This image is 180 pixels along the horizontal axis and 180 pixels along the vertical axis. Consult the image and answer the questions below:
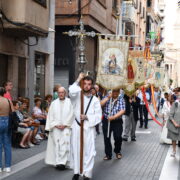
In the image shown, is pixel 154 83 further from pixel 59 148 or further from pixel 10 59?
pixel 59 148

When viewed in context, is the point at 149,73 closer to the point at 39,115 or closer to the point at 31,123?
the point at 39,115

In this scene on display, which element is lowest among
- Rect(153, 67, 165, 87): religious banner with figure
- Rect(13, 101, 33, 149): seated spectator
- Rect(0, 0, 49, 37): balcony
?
Rect(13, 101, 33, 149): seated spectator

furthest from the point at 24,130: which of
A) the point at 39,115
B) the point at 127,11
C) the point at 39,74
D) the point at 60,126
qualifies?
the point at 127,11

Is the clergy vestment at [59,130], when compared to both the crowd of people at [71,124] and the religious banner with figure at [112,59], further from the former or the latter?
the religious banner with figure at [112,59]

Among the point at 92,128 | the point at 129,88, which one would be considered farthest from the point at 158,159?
the point at 129,88

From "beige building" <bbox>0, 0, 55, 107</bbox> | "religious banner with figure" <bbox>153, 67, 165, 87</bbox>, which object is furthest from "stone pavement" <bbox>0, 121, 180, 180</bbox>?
"religious banner with figure" <bbox>153, 67, 165, 87</bbox>

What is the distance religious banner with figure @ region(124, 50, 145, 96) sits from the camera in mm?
18375

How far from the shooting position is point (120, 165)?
36.7ft

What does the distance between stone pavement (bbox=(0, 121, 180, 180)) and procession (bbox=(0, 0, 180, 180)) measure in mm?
20

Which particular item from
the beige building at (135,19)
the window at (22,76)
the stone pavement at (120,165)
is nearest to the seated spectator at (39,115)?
the stone pavement at (120,165)

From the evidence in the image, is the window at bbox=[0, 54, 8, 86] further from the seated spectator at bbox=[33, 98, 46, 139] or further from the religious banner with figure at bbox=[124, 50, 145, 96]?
the religious banner with figure at bbox=[124, 50, 145, 96]

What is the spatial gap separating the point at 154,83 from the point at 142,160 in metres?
15.4

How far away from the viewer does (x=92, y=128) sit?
920cm

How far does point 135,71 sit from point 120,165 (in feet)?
28.2
